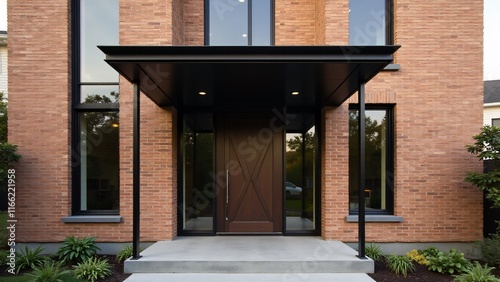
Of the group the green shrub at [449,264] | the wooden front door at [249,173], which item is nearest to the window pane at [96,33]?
the wooden front door at [249,173]

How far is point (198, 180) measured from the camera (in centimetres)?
743

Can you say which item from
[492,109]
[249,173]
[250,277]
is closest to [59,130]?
[249,173]

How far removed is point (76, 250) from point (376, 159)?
6.62 meters

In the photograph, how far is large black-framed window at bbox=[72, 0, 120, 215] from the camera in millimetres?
6949

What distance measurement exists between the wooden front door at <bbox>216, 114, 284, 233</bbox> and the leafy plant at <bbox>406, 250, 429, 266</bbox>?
8.93 feet

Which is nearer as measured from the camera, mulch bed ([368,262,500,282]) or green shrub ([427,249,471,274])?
mulch bed ([368,262,500,282])

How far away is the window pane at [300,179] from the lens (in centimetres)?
731

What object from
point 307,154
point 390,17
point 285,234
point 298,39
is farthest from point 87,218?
point 390,17

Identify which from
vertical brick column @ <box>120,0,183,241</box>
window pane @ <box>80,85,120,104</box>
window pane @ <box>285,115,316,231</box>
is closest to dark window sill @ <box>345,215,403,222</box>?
window pane @ <box>285,115,316,231</box>

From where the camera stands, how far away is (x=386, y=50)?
453 cm

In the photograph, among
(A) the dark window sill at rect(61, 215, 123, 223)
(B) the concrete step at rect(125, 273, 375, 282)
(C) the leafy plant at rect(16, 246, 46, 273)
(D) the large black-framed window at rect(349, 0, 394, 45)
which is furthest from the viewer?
(D) the large black-framed window at rect(349, 0, 394, 45)

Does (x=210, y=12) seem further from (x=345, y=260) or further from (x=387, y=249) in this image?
(x=387, y=249)

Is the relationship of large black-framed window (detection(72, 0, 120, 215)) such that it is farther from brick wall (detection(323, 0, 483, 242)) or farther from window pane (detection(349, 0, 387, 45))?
window pane (detection(349, 0, 387, 45))

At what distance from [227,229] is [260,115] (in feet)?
9.17
